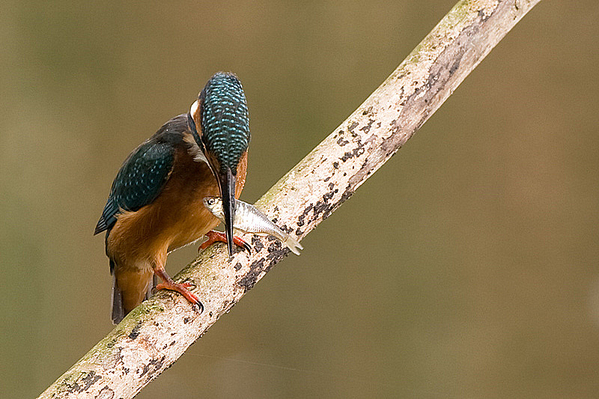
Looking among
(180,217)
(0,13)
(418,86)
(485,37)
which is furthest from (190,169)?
(0,13)

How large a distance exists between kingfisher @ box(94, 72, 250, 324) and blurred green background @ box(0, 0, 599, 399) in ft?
3.61

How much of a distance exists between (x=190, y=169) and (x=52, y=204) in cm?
159

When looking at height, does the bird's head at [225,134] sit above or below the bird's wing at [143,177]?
below

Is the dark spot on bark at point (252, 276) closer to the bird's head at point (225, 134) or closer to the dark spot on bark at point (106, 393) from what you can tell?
the bird's head at point (225, 134)

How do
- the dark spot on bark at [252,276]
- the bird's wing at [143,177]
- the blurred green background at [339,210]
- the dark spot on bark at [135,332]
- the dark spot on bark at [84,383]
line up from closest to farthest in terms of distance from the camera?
the dark spot on bark at [84,383] < the dark spot on bark at [135,332] < the dark spot on bark at [252,276] < the bird's wing at [143,177] < the blurred green background at [339,210]

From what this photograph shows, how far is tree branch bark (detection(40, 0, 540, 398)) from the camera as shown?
4.43ft

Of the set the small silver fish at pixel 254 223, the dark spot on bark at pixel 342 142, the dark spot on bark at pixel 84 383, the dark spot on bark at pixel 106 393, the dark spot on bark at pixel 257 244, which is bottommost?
the dark spot on bark at pixel 106 393

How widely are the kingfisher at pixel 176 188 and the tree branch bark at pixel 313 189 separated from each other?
59 mm

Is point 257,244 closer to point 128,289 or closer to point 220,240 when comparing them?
point 220,240

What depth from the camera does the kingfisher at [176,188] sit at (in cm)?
136

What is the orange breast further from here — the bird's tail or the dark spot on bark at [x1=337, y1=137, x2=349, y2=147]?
the dark spot on bark at [x1=337, y1=137, x2=349, y2=147]

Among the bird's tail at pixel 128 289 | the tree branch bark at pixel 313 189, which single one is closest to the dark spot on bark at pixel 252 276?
the tree branch bark at pixel 313 189

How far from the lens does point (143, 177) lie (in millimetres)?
1677

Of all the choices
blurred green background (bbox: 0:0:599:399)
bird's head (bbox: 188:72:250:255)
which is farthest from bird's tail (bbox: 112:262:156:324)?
blurred green background (bbox: 0:0:599:399)
